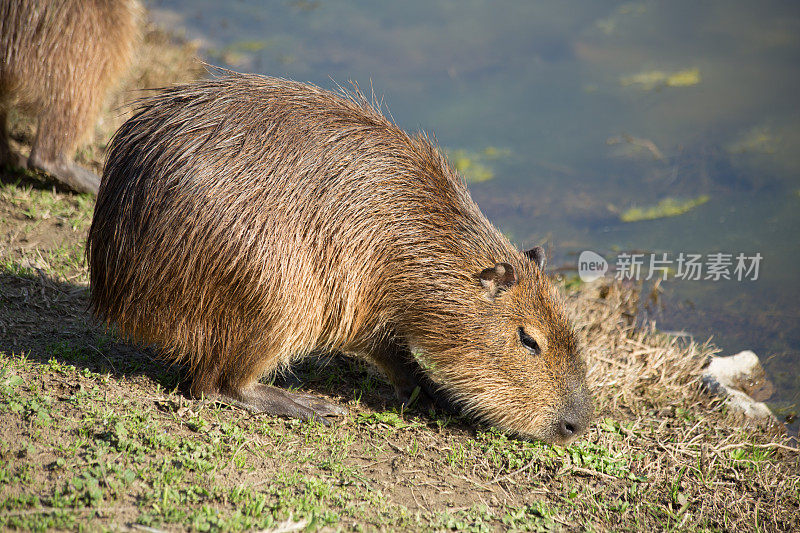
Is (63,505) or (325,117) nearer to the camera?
(63,505)

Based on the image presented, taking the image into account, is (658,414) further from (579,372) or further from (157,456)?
(157,456)

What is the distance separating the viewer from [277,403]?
324 cm

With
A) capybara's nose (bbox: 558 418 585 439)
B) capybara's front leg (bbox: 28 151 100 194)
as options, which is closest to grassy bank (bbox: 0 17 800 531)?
capybara's nose (bbox: 558 418 585 439)

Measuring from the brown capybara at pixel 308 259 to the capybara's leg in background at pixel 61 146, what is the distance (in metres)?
1.63

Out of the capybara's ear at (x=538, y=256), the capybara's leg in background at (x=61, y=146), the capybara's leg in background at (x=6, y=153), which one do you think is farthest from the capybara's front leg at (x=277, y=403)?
the capybara's leg in background at (x=6, y=153)

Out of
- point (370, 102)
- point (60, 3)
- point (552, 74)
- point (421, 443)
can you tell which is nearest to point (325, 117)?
point (370, 102)

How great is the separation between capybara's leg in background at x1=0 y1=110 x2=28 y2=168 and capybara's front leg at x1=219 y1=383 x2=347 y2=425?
268 centimetres

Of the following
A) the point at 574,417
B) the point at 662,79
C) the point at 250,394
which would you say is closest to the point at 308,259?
the point at 250,394

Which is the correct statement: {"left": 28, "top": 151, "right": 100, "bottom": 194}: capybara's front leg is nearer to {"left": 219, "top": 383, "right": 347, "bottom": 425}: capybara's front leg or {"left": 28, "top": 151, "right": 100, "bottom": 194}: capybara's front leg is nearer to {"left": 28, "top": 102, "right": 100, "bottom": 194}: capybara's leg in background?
{"left": 28, "top": 102, "right": 100, "bottom": 194}: capybara's leg in background

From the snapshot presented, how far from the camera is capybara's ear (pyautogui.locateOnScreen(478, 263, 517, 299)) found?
3.22 meters

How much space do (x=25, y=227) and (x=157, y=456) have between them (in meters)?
2.43

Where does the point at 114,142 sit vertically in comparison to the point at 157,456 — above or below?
above

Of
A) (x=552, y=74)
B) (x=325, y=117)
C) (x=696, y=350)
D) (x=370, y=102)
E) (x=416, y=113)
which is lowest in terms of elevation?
(x=696, y=350)

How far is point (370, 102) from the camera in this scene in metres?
3.67
